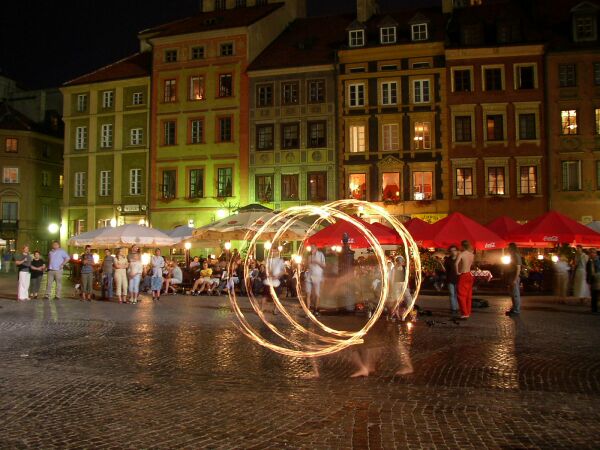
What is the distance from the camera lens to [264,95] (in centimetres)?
4047

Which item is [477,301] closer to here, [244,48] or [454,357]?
[454,357]

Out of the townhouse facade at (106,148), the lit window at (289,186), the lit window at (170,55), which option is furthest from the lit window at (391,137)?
the townhouse facade at (106,148)

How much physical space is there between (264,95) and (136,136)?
392 inches

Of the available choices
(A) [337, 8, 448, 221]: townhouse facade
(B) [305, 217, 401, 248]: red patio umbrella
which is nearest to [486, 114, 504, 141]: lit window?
(A) [337, 8, 448, 221]: townhouse facade

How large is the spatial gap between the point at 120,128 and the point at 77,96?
4796 millimetres

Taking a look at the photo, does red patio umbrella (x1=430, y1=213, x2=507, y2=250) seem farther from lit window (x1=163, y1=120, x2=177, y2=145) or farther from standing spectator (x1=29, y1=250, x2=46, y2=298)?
lit window (x1=163, y1=120, x2=177, y2=145)

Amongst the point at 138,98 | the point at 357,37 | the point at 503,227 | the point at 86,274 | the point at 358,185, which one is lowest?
the point at 86,274

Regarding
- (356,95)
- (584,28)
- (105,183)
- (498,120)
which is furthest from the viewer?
(105,183)

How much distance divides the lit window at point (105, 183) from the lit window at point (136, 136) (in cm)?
290

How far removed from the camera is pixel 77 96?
45.7 metres

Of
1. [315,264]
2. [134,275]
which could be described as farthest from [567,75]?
[134,275]

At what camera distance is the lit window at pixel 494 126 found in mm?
37000

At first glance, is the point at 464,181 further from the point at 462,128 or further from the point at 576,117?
the point at 576,117

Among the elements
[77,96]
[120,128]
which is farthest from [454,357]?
[77,96]
